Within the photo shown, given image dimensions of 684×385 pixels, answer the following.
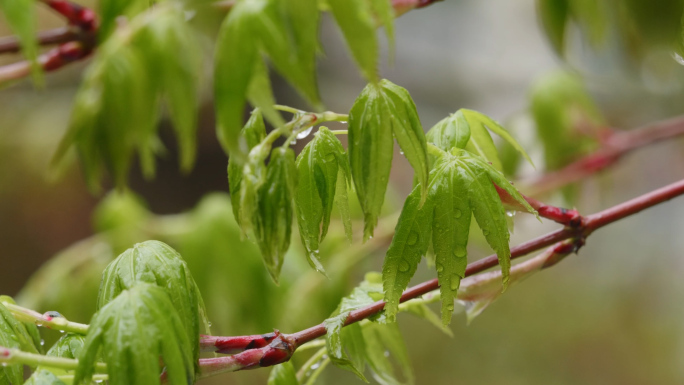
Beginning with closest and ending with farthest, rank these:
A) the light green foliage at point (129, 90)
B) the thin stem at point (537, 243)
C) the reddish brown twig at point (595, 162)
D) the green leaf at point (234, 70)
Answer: the green leaf at point (234, 70), the thin stem at point (537, 243), the light green foliage at point (129, 90), the reddish brown twig at point (595, 162)

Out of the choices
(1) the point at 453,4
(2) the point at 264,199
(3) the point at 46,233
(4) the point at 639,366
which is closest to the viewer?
(2) the point at 264,199

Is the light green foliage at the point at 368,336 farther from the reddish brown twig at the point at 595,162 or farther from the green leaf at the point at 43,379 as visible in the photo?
the reddish brown twig at the point at 595,162

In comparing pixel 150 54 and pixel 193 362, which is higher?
pixel 150 54

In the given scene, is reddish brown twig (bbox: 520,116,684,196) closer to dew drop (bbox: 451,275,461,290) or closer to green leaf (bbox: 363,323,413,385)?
green leaf (bbox: 363,323,413,385)

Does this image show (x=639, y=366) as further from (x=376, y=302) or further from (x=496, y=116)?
(x=376, y=302)

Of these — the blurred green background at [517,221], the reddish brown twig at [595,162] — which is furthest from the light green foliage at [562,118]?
the blurred green background at [517,221]

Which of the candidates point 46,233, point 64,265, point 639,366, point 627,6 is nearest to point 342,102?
point 46,233
